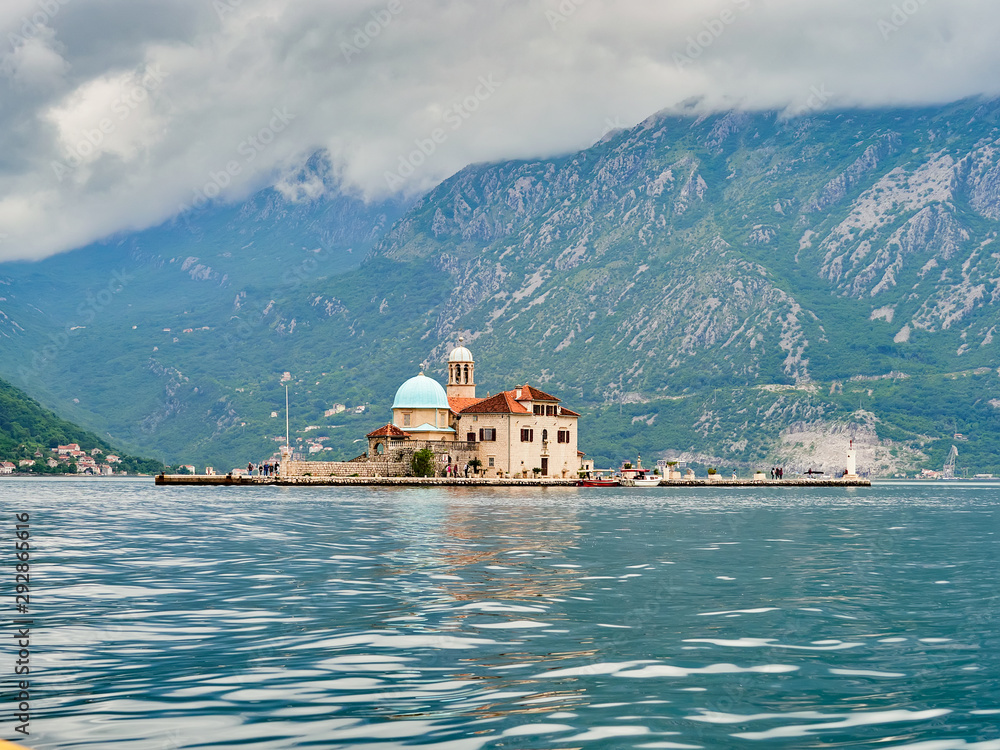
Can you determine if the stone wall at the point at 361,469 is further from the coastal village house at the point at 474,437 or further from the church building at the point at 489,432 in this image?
the church building at the point at 489,432

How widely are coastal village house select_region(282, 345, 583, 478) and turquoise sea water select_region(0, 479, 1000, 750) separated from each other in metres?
88.9

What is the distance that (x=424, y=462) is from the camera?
12462 cm

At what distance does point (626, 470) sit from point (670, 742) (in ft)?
452

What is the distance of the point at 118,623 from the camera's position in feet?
65.0

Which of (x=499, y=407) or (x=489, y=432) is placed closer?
(x=499, y=407)

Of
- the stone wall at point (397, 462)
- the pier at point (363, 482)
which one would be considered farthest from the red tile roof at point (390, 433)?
the pier at point (363, 482)

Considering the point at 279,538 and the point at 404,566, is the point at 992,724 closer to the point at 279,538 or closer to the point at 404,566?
the point at 404,566

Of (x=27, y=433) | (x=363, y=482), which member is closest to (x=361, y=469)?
(x=363, y=482)

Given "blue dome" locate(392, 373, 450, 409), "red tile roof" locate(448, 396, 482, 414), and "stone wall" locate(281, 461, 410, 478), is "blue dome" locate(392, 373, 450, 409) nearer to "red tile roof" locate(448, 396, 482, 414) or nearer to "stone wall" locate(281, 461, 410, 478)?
"red tile roof" locate(448, 396, 482, 414)

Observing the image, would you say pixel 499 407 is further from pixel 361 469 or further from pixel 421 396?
pixel 361 469

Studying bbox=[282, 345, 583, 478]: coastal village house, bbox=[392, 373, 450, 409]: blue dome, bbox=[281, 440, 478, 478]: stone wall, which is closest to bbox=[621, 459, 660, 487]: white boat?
bbox=[282, 345, 583, 478]: coastal village house

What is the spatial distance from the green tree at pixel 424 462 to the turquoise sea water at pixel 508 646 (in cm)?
8666

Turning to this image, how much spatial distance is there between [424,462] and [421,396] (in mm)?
10521

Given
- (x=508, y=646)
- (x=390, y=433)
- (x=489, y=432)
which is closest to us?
(x=508, y=646)
